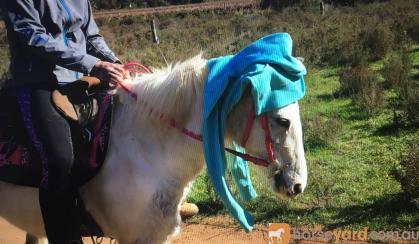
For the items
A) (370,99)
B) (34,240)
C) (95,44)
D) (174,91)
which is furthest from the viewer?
(370,99)

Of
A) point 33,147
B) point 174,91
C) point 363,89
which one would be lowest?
point 363,89

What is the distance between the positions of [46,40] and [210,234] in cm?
261

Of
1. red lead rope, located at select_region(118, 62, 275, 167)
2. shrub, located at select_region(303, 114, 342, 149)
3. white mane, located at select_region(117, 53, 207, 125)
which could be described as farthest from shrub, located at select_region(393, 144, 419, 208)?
white mane, located at select_region(117, 53, 207, 125)

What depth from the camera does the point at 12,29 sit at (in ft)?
7.93

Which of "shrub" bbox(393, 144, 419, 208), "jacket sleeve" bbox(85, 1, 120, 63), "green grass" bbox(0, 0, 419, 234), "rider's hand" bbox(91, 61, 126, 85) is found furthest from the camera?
"green grass" bbox(0, 0, 419, 234)

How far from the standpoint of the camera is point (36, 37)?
232 centimetres

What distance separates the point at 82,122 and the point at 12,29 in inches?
23.4

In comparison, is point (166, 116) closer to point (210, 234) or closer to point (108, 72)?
point (108, 72)

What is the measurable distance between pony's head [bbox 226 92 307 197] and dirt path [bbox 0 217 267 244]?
80.3 inches

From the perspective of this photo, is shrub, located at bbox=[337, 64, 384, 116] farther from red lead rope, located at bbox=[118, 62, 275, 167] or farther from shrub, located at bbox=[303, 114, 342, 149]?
red lead rope, located at bbox=[118, 62, 275, 167]

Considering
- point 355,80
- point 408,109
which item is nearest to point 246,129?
point 408,109

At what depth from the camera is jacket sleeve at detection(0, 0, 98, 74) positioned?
2.32 meters

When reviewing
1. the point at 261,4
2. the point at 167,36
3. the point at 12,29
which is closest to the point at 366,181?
the point at 12,29

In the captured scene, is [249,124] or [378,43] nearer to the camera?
[249,124]
